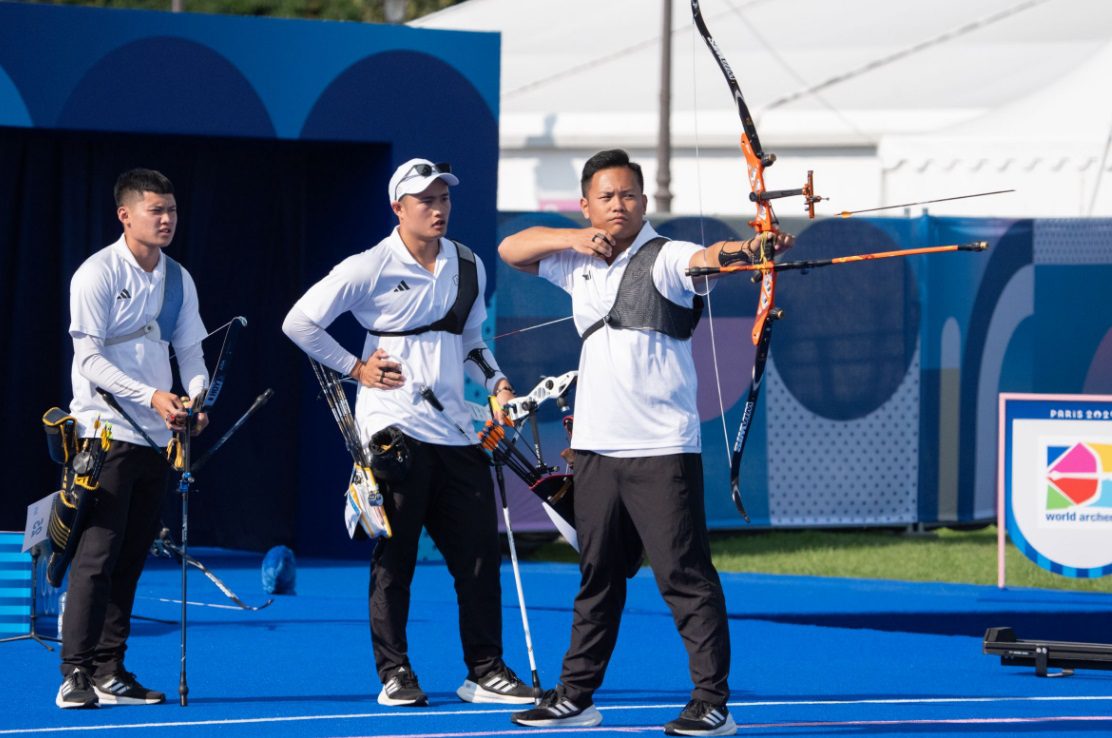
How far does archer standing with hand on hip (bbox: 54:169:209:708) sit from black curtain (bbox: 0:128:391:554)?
3.62 m

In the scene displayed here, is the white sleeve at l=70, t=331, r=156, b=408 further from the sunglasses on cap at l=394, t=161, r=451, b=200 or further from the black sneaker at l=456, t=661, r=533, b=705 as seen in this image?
the black sneaker at l=456, t=661, r=533, b=705

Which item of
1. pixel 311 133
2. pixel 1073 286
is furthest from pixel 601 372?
pixel 1073 286

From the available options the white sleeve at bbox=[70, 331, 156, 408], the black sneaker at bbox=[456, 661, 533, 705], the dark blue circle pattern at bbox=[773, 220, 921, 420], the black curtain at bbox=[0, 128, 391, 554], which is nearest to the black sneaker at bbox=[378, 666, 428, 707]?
the black sneaker at bbox=[456, 661, 533, 705]

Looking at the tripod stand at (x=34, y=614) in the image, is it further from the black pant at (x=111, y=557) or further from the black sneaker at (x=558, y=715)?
the black sneaker at (x=558, y=715)

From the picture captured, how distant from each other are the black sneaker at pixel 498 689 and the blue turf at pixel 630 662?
0.29 ft

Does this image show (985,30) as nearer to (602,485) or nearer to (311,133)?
(311,133)

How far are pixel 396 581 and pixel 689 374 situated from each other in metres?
1.30

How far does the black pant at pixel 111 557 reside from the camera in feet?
19.5

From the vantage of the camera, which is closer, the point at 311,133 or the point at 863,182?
the point at 311,133

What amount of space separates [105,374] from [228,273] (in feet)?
14.4

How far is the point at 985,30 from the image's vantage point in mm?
21438

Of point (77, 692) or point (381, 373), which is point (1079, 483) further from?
point (77, 692)

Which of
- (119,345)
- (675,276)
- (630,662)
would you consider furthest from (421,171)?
(630,662)

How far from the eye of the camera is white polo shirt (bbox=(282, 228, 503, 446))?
6078 mm
